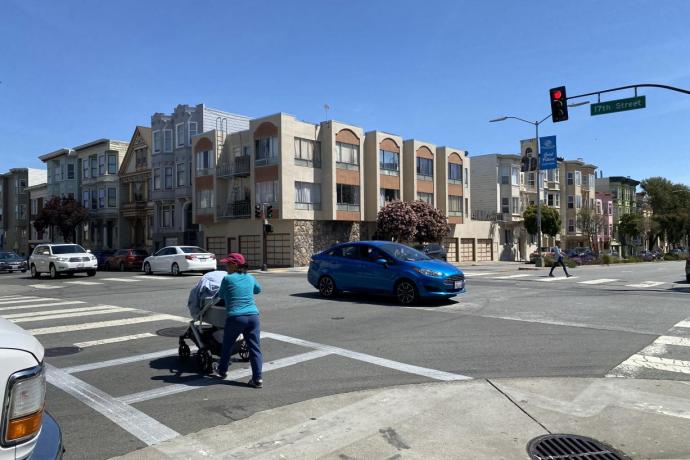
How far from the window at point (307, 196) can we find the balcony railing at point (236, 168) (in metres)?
4.35

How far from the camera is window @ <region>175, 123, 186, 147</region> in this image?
4701 cm

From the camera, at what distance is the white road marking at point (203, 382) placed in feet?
19.9

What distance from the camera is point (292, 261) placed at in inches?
1535

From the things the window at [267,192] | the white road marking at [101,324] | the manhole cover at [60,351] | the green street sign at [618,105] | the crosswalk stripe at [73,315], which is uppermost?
the green street sign at [618,105]

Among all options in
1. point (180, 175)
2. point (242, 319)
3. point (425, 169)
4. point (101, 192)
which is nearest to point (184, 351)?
point (242, 319)

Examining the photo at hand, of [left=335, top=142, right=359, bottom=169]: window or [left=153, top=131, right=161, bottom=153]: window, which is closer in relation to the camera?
[left=335, top=142, right=359, bottom=169]: window

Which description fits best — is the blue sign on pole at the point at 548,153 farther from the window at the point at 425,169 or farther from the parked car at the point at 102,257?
the parked car at the point at 102,257

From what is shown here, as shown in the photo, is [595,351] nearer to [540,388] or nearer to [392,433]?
[540,388]

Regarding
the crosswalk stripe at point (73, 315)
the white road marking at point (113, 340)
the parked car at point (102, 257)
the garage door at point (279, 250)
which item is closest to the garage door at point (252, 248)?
the garage door at point (279, 250)

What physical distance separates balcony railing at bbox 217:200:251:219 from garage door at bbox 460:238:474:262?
23473mm

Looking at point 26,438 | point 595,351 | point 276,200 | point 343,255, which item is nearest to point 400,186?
point 276,200

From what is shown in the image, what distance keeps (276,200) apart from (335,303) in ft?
83.5

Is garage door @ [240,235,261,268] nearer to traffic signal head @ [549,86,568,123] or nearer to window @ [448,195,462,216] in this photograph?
window @ [448,195,462,216]

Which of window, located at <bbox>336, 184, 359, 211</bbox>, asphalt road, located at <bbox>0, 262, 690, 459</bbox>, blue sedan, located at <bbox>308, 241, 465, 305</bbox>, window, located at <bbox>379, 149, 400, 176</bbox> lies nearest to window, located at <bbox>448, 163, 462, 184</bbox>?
window, located at <bbox>379, 149, 400, 176</bbox>
